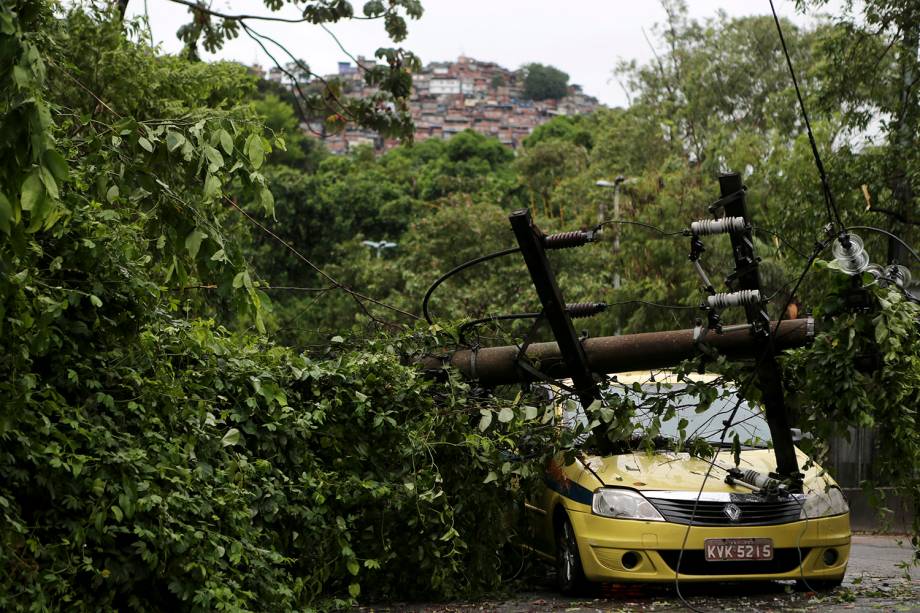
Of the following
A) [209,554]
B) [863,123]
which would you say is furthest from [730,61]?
[209,554]

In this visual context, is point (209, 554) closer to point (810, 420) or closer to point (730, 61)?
point (810, 420)

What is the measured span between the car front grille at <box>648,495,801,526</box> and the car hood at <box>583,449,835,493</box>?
12 cm

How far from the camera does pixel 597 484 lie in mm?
9102

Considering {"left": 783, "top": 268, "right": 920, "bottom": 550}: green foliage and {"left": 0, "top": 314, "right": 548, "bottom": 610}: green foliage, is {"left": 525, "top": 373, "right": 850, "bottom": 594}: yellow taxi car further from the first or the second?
{"left": 0, "top": 314, "right": 548, "bottom": 610}: green foliage

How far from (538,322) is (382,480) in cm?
168

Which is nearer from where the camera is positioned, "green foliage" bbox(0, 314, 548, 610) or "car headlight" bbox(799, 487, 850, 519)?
"green foliage" bbox(0, 314, 548, 610)

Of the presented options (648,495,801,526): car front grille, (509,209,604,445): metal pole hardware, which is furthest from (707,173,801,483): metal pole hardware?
(509,209,604,445): metal pole hardware

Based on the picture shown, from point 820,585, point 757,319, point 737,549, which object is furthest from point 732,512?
point 757,319

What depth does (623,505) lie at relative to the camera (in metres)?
8.94

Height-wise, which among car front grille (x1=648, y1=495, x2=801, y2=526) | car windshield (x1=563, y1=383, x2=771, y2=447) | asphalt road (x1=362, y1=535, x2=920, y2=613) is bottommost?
asphalt road (x1=362, y1=535, x2=920, y2=613)

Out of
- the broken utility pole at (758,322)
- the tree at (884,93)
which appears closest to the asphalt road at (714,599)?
the broken utility pole at (758,322)

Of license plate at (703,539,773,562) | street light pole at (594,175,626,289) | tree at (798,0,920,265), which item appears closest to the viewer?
license plate at (703,539,773,562)

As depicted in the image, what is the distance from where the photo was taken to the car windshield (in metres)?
8.84

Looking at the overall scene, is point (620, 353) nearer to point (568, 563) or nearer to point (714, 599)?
point (568, 563)
